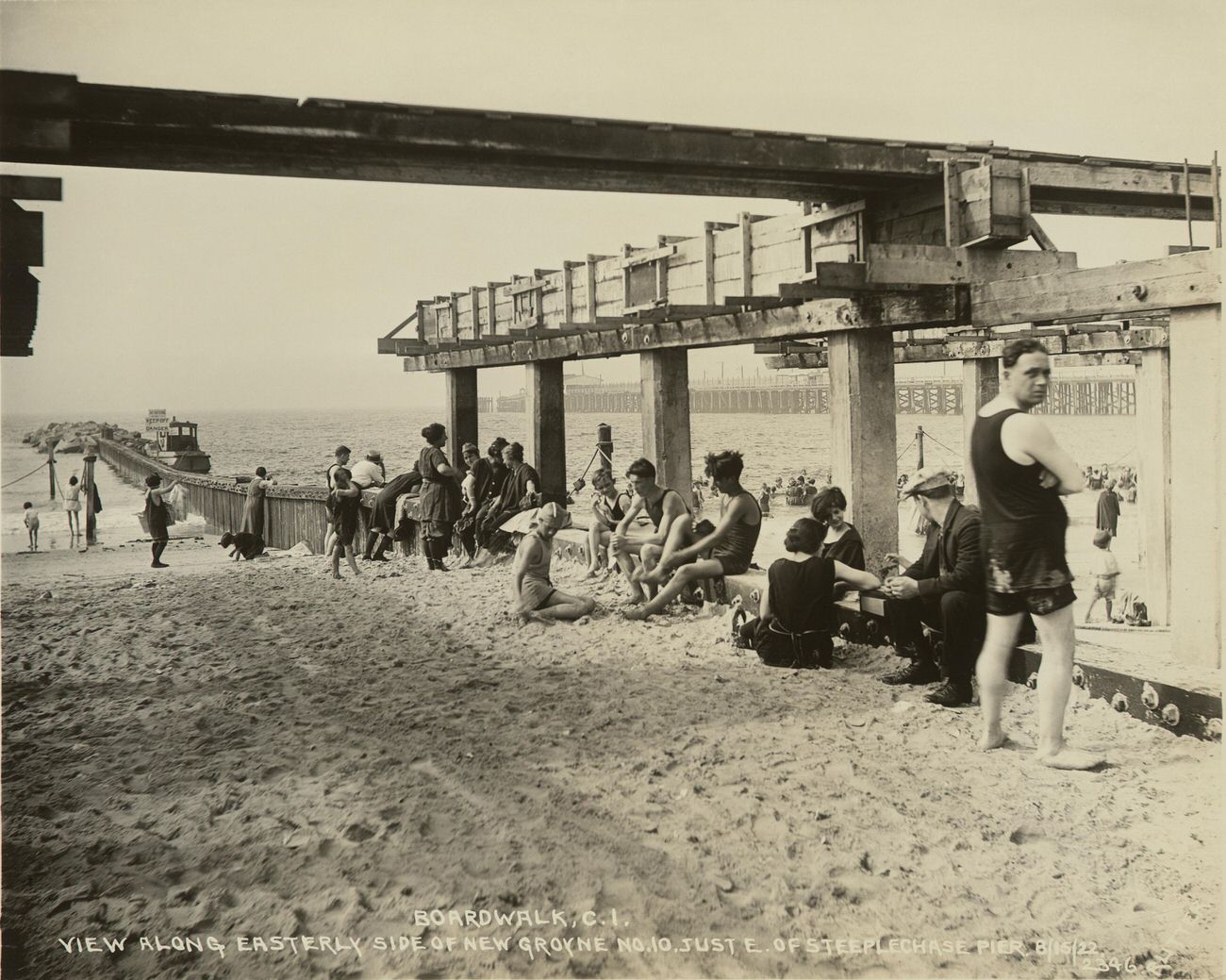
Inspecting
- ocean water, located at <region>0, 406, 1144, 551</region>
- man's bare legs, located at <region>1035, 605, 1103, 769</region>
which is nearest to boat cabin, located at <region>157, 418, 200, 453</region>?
ocean water, located at <region>0, 406, 1144, 551</region>

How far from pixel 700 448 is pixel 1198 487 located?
47.7 m

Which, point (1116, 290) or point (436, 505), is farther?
point (436, 505)

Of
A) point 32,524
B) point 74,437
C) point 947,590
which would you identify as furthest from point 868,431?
point 74,437

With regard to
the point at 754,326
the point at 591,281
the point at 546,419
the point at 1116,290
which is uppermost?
the point at 591,281

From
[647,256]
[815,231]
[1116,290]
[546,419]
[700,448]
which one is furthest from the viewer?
[700,448]

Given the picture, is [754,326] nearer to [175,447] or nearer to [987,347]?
[987,347]

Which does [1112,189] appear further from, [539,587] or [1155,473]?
[1155,473]

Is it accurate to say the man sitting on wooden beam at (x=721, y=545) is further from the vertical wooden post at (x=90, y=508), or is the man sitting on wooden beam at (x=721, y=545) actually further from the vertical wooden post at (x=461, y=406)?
the vertical wooden post at (x=90, y=508)

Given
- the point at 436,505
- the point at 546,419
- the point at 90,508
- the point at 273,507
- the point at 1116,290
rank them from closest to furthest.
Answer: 1. the point at 1116,290
2. the point at 436,505
3. the point at 546,419
4. the point at 273,507
5. the point at 90,508

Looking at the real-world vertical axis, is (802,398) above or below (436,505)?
above

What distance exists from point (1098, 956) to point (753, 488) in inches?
1100

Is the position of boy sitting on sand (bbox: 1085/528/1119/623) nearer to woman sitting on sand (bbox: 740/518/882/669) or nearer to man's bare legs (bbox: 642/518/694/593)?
man's bare legs (bbox: 642/518/694/593)

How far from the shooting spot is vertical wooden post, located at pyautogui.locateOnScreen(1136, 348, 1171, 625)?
458 inches

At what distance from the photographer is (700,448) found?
5206 centimetres
